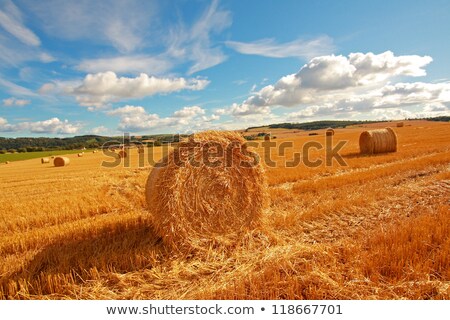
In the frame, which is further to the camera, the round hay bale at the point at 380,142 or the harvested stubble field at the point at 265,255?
the round hay bale at the point at 380,142

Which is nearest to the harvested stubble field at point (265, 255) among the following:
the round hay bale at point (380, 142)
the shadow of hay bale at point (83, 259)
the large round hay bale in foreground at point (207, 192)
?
the shadow of hay bale at point (83, 259)

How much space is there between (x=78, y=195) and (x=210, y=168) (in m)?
6.12

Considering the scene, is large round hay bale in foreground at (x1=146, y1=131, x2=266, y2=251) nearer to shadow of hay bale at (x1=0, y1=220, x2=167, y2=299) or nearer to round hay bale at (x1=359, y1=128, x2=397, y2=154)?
shadow of hay bale at (x1=0, y1=220, x2=167, y2=299)

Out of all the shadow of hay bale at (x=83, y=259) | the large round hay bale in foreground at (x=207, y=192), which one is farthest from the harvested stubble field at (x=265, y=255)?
the large round hay bale in foreground at (x=207, y=192)

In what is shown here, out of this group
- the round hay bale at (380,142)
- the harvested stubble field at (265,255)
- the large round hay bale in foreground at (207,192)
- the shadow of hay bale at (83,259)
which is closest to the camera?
the harvested stubble field at (265,255)

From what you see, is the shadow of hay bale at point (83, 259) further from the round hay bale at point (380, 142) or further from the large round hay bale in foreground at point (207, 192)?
the round hay bale at point (380, 142)

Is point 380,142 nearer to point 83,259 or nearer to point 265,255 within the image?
point 265,255

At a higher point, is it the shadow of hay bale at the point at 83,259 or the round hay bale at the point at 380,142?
the round hay bale at the point at 380,142

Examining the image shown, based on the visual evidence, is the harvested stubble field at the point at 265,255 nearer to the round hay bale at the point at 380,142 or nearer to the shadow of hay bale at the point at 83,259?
the shadow of hay bale at the point at 83,259

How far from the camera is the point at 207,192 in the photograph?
19.2ft

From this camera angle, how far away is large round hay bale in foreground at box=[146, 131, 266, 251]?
538 centimetres

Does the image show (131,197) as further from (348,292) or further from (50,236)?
(348,292)

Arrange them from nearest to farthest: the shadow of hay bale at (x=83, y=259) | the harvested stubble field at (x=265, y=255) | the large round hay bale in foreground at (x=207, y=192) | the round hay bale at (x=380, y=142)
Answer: the harvested stubble field at (x=265, y=255)
the shadow of hay bale at (x=83, y=259)
the large round hay bale in foreground at (x=207, y=192)
the round hay bale at (x=380, y=142)

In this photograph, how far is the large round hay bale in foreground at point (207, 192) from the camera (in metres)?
5.38
